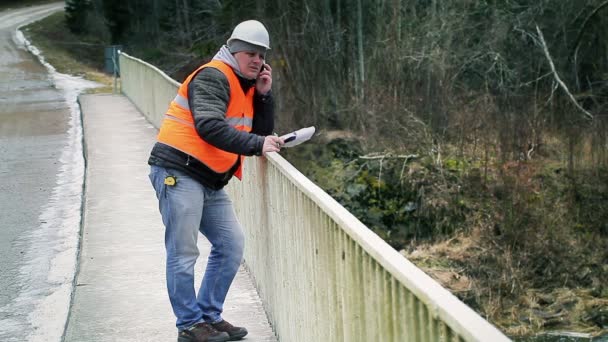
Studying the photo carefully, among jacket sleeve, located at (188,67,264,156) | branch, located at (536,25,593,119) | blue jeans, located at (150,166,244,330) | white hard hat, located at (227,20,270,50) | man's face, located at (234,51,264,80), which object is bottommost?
branch, located at (536,25,593,119)

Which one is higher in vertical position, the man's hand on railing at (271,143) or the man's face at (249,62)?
the man's face at (249,62)

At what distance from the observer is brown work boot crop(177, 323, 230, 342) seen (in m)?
5.63

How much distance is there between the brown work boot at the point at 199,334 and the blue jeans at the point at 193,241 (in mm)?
33

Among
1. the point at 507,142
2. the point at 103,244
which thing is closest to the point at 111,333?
the point at 103,244

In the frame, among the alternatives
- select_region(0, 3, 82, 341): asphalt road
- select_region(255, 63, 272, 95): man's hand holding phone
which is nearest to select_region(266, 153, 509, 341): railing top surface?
select_region(255, 63, 272, 95): man's hand holding phone

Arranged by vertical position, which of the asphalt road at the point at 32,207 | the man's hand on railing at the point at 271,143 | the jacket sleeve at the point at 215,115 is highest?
the jacket sleeve at the point at 215,115

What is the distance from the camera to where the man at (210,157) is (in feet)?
17.1

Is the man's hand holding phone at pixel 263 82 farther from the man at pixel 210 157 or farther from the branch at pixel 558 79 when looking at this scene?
the branch at pixel 558 79

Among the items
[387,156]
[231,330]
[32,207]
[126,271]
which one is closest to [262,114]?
[231,330]

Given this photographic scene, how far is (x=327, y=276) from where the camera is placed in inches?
165

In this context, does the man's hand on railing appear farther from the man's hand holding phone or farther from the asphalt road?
the asphalt road

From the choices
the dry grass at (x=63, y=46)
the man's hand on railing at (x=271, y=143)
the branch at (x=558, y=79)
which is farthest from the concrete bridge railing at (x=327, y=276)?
the dry grass at (x=63, y=46)

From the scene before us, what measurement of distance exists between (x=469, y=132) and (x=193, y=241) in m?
18.5

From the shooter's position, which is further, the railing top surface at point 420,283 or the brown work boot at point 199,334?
the brown work boot at point 199,334
